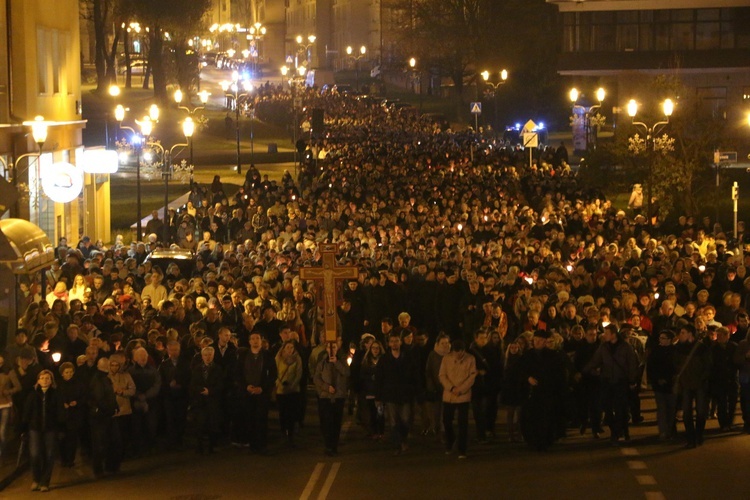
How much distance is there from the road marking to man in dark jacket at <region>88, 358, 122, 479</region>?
5664 millimetres

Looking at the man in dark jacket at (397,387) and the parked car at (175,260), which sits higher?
the parked car at (175,260)

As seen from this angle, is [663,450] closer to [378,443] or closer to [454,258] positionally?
[378,443]

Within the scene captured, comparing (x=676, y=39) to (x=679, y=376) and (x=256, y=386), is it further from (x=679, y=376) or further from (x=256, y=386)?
(x=256, y=386)

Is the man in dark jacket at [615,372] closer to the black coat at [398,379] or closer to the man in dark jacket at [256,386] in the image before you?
the black coat at [398,379]

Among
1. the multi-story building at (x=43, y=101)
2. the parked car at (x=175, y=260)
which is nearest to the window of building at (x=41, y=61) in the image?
the multi-story building at (x=43, y=101)

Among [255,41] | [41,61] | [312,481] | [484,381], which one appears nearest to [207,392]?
[312,481]

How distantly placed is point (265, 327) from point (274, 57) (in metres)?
151

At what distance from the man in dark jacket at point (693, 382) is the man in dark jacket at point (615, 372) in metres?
0.54

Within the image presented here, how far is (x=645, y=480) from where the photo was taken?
14.6m

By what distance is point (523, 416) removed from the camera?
1636cm

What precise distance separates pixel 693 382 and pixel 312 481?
4612mm

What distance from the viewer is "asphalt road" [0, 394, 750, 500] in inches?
564

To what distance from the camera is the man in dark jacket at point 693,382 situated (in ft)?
53.5

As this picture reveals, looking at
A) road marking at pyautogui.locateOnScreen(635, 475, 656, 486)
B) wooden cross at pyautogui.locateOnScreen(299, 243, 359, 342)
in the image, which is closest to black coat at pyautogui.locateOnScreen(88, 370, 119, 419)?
wooden cross at pyautogui.locateOnScreen(299, 243, 359, 342)
